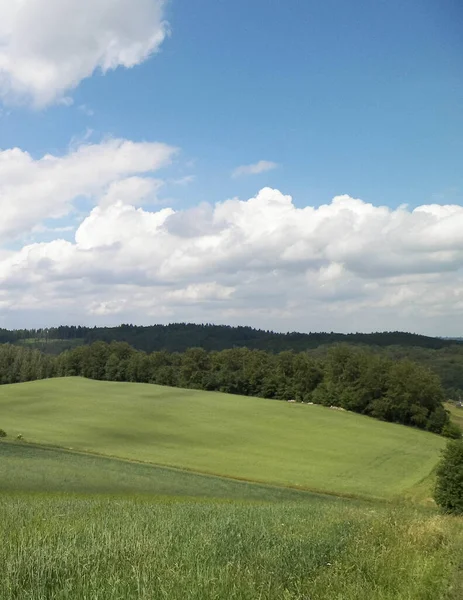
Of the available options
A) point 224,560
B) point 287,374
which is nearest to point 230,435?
point 287,374

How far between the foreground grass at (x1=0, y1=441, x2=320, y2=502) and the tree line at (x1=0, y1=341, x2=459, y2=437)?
62.8 m

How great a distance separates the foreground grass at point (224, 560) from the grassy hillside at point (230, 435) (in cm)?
3158

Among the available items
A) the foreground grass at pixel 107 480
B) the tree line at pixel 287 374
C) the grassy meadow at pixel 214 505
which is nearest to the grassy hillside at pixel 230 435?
the grassy meadow at pixel 214 505

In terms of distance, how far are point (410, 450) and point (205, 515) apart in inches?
2265

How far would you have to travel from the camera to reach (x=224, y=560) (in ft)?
30.3

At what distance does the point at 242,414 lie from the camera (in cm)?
8262

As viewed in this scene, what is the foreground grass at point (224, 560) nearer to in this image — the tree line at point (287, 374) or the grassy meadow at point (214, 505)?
the grassy meadow at point (214, 505)

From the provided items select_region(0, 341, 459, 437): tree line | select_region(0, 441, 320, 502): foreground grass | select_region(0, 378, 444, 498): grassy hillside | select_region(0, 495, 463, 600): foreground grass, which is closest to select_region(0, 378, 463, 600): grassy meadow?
select_region(0, 495, 463, 600): foreground grass

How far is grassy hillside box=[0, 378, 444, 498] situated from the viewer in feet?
160

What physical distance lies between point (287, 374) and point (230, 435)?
5174cm

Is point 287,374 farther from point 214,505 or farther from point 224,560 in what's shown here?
point 224,560

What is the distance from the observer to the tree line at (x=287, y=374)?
312ft

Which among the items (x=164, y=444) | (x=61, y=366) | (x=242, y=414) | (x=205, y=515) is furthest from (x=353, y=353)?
(x=205, y=515)

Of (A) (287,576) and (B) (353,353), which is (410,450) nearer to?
(B) (353,353)
